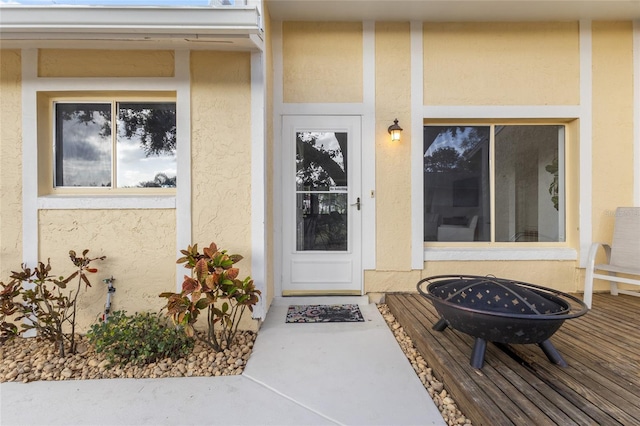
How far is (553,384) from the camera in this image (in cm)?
164

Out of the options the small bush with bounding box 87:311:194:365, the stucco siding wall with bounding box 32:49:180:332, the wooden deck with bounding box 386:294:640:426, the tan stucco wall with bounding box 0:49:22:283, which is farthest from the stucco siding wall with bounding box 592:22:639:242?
the tan stucco wall with bounding box 0:49:22:283

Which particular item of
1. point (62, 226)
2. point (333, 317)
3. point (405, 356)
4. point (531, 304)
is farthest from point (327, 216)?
point (62, 226)

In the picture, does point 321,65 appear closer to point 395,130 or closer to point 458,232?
point 395,130

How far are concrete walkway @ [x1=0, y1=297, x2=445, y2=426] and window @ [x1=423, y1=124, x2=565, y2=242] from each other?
1.99 m

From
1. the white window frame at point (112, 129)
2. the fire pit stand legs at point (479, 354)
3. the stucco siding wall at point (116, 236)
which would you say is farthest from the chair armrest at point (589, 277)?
the white window frame at point (112, 129)

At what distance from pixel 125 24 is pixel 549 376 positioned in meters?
4.01

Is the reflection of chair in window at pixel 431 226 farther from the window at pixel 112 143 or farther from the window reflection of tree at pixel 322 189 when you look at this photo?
the window at pixel 112 143

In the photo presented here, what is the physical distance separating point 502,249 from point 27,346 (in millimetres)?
5017

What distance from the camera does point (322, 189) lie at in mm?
3383

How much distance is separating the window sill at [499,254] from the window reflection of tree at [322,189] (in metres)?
1.17

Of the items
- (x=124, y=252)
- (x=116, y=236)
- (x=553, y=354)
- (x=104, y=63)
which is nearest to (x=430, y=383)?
(x=553, y=354)

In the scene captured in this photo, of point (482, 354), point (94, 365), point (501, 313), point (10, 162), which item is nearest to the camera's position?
point (501, 313)

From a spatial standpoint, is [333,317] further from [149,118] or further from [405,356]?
[149,118]

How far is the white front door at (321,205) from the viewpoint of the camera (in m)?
3.33
